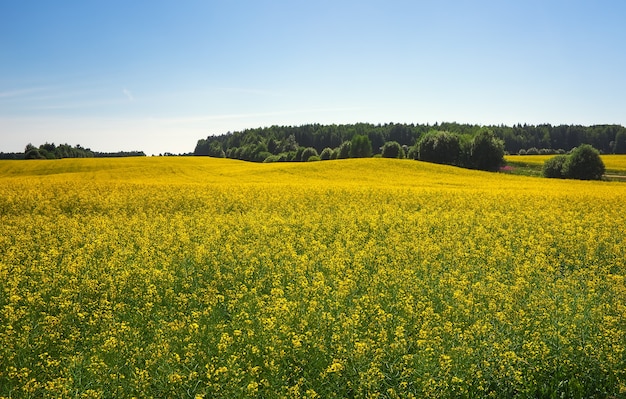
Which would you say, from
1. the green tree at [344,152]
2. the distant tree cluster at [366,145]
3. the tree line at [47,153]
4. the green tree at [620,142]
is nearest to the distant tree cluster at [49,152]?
the tree line at [47,153]

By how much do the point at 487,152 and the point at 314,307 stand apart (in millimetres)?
58258

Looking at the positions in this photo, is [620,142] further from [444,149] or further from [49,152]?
[49,152]

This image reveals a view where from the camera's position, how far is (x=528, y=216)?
1559 cm

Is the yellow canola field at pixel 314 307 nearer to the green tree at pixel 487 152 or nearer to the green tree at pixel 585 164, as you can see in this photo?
the green tree at pixel 585 164

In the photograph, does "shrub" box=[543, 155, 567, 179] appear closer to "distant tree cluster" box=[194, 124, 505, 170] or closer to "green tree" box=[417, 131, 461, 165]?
"distant tree cluster" box=[194, 124, 505, 170]

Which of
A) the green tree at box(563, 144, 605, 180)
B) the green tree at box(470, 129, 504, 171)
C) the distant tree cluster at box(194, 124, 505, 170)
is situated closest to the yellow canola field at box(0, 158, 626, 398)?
the green tree at box(563, 144, 605, 180)

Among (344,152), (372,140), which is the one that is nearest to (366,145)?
(344,152)

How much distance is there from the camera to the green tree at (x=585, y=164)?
44500 mm

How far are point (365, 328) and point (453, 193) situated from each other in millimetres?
16721

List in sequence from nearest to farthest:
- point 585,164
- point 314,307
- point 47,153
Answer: point 314,307 → point 585,164 → point 47,153

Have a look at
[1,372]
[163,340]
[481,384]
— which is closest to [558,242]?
[481,384]

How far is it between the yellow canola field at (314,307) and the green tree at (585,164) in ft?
113

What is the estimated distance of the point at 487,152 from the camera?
5834 centimetres

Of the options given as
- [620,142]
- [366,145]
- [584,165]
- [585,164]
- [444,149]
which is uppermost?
[620,142]
